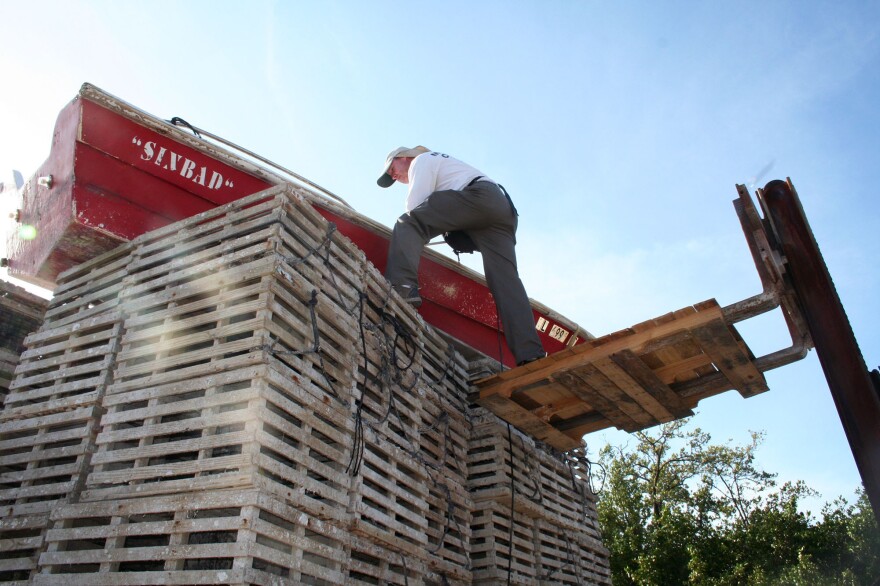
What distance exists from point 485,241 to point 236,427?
3674 mm

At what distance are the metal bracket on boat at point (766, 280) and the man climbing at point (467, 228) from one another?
1.83m

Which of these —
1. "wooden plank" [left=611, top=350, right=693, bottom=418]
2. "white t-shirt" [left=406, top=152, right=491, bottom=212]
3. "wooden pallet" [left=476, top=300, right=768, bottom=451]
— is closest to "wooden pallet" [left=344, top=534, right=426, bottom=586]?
"wooden pallet" [left=476, top=300, right=768, bottom=451]

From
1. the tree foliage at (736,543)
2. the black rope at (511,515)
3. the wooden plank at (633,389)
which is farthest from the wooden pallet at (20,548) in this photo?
the tree foliage at (736,543)

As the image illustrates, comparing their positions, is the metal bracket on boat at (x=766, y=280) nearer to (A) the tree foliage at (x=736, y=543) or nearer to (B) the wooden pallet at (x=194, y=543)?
(B) the wooden pallet at (x=194, y=543)

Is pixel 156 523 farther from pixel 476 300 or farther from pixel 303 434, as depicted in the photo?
pixel 476 300

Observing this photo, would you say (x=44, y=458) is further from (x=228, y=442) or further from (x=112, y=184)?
(x=112, y=184)

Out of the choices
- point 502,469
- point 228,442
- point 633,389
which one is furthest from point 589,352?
point 228,442

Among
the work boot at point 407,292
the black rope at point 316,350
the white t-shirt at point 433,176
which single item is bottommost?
the black rope at point 316,350

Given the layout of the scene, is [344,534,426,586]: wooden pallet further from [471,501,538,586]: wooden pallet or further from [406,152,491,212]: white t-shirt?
[406,152,491,212]: white t-shirt

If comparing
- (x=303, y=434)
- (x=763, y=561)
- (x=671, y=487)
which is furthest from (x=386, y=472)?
(x=671, y=487)

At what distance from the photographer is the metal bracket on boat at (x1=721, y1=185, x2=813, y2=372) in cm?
546

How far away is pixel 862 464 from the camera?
→ 4379mm

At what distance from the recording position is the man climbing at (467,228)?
6.72m

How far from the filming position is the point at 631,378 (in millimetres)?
6160
